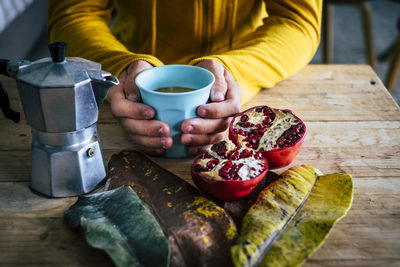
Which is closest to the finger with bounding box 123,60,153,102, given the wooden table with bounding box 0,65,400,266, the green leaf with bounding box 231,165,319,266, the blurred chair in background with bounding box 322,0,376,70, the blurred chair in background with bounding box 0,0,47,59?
the wooden table with bounding box 0,65,400,266

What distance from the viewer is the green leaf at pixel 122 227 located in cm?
54

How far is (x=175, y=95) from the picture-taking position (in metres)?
0.72

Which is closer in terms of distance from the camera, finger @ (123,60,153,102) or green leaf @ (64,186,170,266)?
green leaf @ (64,186,170,266)

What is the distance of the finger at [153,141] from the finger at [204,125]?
39mm

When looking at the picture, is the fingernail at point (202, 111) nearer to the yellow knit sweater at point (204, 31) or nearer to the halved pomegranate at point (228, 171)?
the halved pomegranate at point (228, 171)

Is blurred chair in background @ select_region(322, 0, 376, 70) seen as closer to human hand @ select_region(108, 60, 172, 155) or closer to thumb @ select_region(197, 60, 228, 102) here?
thumb @ select_region(197, 60, 228, 102)

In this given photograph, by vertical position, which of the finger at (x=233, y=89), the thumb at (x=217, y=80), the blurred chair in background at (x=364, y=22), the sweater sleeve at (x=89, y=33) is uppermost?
the sweater sleeve at (x=89, y=33)

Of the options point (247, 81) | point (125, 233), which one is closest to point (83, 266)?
point (125, 233)

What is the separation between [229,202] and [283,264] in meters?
0.17

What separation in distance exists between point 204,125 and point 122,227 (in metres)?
0.28

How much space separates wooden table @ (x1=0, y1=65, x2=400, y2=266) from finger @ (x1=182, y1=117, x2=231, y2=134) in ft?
0.25

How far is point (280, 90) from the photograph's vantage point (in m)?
1.04

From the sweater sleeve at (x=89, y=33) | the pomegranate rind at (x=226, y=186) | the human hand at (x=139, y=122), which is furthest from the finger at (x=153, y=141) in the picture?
the sweater sleeve at (x=89, y=33)

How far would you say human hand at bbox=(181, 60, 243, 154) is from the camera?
77cm
